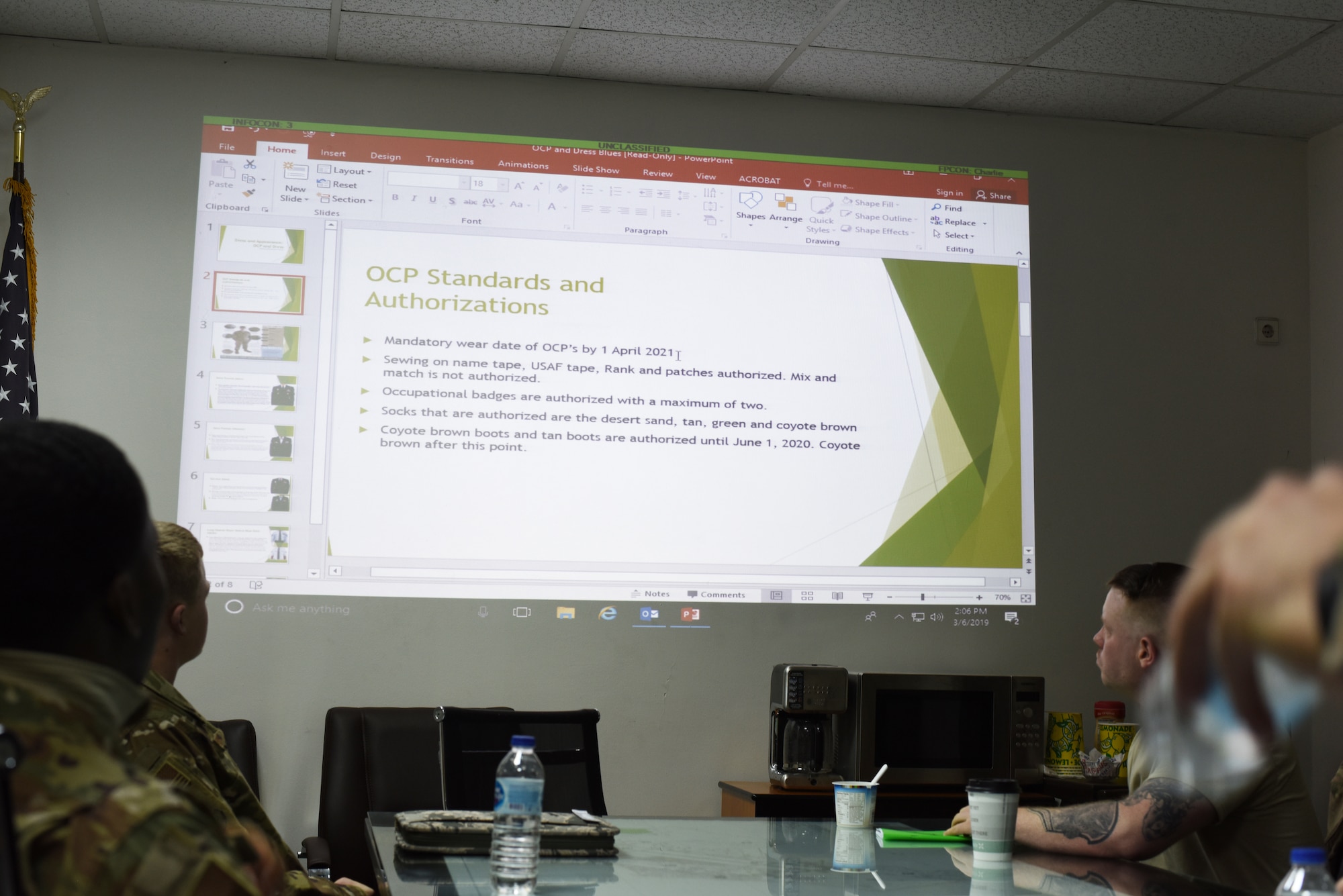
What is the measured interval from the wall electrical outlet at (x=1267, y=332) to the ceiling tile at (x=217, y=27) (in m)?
3.38

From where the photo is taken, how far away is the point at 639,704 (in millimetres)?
3805

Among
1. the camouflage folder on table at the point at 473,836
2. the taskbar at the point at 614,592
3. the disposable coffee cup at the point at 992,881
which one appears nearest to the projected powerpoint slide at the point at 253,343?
the taskbar at the point at 614,592

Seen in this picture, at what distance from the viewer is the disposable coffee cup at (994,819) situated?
77.6 inches

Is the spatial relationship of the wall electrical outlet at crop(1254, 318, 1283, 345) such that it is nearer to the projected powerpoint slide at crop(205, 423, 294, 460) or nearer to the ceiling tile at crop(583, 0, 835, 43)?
the ceiling tile at crop(583, 0, 835, 43)

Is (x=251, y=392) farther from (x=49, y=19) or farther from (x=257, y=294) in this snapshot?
(x=49, y=19)

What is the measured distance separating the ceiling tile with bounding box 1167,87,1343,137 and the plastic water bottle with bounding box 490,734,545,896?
352 centimetres

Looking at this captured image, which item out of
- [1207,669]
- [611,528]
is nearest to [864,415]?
[611,528]

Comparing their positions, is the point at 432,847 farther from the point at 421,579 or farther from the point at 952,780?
the point at 952,780

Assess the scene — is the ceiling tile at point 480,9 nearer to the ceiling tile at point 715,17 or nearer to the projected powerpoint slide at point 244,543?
the ceiling tile at point 715,17

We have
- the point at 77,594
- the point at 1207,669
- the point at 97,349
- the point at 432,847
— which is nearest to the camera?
the point at 1207,669

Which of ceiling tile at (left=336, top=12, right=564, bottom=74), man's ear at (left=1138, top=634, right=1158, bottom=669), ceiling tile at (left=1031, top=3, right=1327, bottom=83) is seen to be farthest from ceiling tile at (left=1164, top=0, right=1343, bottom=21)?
man's ear at (left=1138, top=634, right=1158, bottom=669)

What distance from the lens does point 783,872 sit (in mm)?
1896

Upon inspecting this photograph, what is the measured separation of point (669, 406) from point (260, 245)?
54.3 inches

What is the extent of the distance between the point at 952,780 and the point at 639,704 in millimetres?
1013
